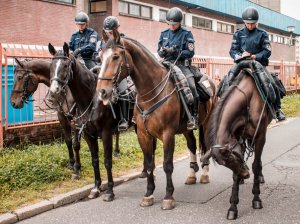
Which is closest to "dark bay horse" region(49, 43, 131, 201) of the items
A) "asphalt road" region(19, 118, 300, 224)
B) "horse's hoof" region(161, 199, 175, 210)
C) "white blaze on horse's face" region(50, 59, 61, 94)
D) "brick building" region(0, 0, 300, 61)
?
"white blaze on horse's face" region(50, 59, 61, 94)

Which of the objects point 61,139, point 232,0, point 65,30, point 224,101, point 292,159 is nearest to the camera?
point 224,101

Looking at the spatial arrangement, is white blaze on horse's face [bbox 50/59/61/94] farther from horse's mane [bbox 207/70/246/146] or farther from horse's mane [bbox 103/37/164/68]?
horse's mane [bbox 207/70/246/146]

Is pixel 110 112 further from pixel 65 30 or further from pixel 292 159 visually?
pixel 65 30

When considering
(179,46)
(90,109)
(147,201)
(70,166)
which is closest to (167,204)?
(147,201)

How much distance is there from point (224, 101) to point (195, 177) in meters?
2.29

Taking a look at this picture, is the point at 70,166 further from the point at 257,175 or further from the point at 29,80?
the point at 257,175

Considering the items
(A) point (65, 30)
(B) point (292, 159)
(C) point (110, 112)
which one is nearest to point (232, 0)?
(A) point (65, 30)

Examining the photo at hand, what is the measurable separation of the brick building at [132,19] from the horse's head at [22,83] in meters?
11.6

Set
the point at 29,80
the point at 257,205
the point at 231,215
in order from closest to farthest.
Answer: the point at 231,215
the point at 257,205
the point at 29,80

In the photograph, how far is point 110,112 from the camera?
688cm

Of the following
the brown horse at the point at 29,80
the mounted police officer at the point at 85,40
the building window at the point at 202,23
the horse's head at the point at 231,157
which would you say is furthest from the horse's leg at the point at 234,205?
the building window at the point at 202,23

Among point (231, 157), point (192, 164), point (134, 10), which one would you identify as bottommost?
point (192, 164)

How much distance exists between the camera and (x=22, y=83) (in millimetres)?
7688

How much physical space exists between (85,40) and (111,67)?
283cm
